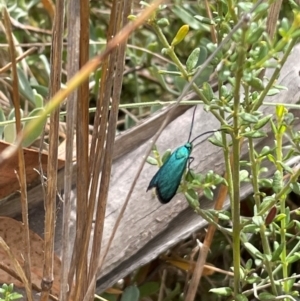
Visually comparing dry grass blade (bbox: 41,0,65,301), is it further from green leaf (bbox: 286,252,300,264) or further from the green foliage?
green leaf (bbox: 286,252,300,264)

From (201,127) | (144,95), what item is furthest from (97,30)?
(201,127)

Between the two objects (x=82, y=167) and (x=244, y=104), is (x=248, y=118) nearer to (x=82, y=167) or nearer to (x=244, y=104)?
(x=244, y=104)

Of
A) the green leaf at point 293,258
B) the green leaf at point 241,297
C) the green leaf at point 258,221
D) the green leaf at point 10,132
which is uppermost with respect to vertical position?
the green leaf at point 258,221

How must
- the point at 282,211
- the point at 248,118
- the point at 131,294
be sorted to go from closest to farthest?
1. the point at 248,118
2. the point at 282,211
3. the point at 131,294

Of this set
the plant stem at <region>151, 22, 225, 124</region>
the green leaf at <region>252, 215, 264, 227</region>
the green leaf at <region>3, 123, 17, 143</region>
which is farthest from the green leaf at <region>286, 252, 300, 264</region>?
the green leaf at <region>3, 123, 17, 143</region>

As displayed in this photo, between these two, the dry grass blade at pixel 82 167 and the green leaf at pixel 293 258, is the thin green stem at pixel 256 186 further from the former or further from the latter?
the dry grass blade at pixel 82 167

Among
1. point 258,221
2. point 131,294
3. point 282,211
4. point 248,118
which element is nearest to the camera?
point 248,118

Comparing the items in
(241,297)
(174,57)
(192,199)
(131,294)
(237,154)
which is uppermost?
(174,57)

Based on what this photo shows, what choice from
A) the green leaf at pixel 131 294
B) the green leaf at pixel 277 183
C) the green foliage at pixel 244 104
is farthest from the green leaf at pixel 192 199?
the green leaf at pixel 131 294

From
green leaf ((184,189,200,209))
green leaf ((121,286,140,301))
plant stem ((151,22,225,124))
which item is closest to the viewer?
plant stem ((151,22,225,124))

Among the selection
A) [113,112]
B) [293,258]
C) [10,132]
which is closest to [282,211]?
[293,258]

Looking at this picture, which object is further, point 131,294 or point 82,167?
point 131,294

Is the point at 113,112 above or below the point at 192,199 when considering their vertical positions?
above

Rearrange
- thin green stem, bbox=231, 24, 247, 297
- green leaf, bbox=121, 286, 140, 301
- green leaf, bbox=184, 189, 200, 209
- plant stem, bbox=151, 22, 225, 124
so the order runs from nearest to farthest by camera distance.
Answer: thin green stem, bbox=231, 24, 247, 297 → plant stem, bbox=151, 22, 225, 124 → green leaf, bbox=184, 189, 200, 209 → green leaf, bbox=121, 286, 140, 301
